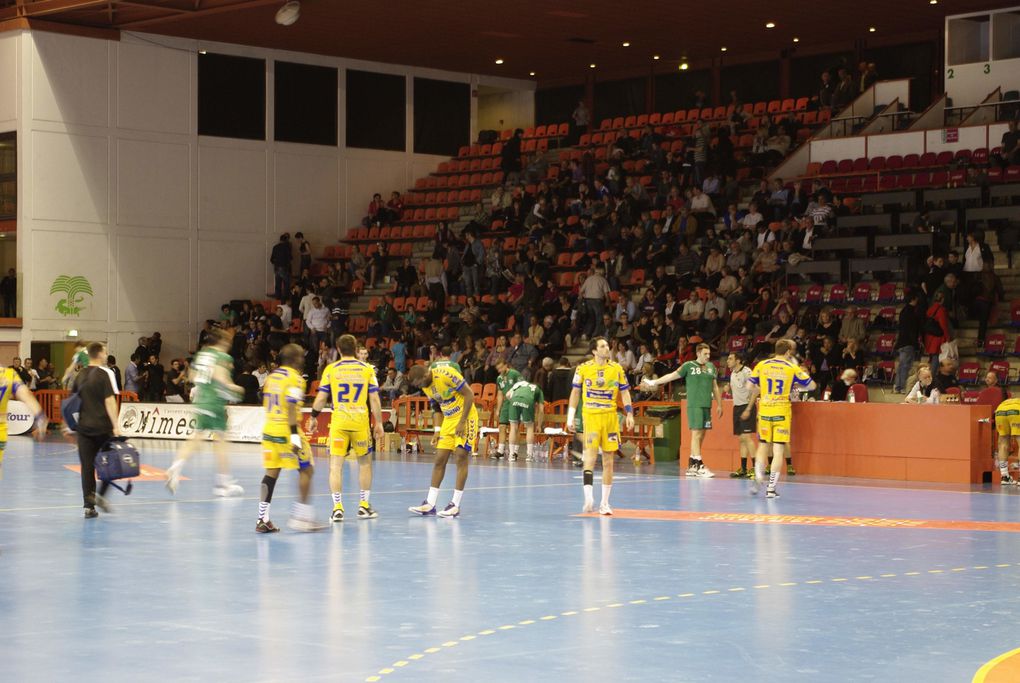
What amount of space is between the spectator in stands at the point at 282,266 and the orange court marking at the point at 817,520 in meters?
24.3

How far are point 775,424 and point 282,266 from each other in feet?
74.9

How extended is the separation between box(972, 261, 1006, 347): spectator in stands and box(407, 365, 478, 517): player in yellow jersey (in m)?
13.9

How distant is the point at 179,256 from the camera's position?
39.7 m

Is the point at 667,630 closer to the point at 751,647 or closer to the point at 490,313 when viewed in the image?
the point at 751,647

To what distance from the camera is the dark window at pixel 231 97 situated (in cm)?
4012

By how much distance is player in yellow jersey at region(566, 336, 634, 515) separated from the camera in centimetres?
1666

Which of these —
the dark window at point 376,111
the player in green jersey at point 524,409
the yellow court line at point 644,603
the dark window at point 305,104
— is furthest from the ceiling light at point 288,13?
the yellow court line at point 644,603

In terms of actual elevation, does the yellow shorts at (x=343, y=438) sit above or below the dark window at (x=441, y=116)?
below

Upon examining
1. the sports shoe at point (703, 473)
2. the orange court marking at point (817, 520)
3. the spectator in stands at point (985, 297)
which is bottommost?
the orange court marking at point (817, 520)

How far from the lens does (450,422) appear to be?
16.2m

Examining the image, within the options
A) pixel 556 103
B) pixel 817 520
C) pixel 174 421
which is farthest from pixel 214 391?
pixel 556 103

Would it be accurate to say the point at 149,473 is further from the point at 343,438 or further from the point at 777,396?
the point at 777,396

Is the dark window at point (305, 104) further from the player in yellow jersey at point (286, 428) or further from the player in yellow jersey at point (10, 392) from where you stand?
the player in yellow jersey at point (10, 392)

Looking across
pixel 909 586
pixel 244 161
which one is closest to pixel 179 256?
pixel 244 161
